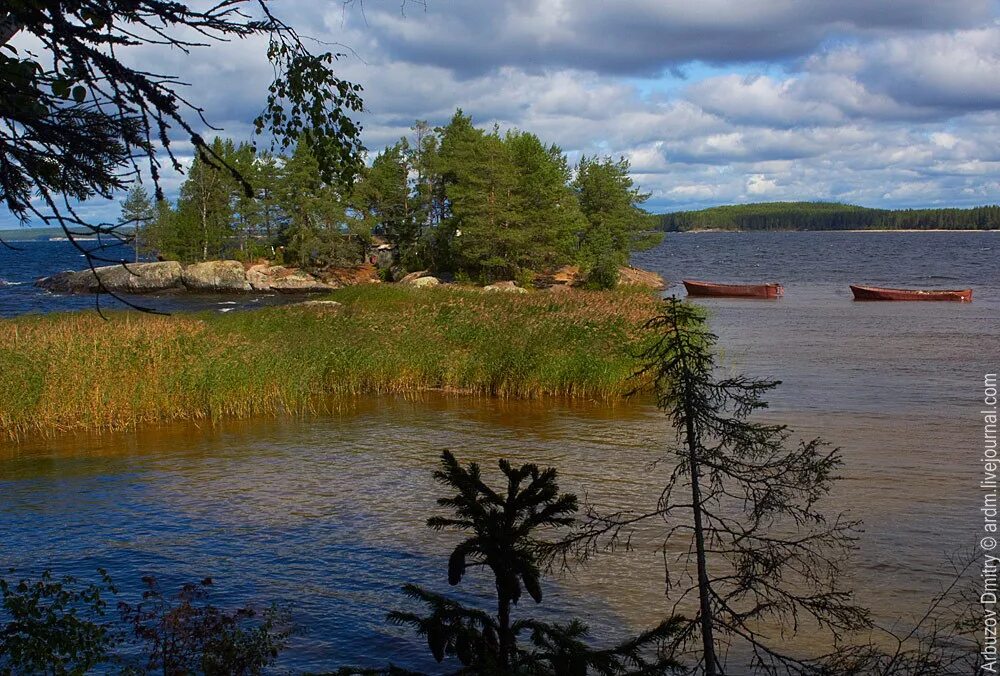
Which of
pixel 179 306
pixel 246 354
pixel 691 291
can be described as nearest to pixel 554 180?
pixel 691 291

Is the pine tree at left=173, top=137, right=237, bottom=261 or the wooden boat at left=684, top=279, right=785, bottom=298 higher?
the pine tree at left=173, top=137, right=237, bottom=261

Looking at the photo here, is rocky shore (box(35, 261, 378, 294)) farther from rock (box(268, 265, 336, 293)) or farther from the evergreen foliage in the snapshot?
the evergreen foliage

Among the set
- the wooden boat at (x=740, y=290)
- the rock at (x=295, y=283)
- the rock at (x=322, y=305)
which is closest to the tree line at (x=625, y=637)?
the rock at (x=322, y=305)

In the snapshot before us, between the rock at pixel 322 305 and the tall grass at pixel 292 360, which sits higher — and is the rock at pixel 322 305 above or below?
above

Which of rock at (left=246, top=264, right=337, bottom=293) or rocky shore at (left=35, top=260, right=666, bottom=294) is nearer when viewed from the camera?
rocky shore at (left=35, top=260, right=666, bottom=294)

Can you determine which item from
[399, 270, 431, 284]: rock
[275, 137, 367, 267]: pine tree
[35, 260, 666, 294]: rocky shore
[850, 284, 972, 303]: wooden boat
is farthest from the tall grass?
[275, 137, 367, 267]: pine tree

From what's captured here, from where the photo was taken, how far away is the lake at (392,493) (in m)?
9.38

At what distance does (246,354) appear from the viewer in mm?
→ 19891

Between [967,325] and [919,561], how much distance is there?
3109 cm

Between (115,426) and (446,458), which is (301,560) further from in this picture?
(115,426)

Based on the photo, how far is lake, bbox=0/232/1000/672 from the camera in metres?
9.38

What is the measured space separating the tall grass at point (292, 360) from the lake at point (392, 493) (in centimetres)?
72

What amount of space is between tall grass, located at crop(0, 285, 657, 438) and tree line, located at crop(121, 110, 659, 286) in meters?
34.8

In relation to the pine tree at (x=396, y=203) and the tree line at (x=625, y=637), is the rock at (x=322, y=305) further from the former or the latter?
the pine tree at (x=396, y=203)
